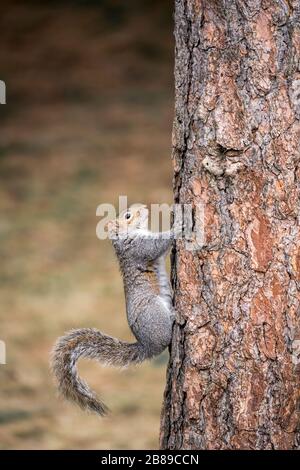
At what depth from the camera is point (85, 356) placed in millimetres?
3258

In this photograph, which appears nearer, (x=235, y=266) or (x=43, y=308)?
(x=235, y=266)

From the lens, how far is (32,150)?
7844mm

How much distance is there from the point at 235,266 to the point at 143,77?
5.59 meters

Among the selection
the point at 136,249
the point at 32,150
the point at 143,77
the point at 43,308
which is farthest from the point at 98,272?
the point at 136,249

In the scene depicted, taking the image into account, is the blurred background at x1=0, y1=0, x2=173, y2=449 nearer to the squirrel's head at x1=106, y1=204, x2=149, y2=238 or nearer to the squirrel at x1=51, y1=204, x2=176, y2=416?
the squirrel at x1=51, y1=204, x2=176, y2=416

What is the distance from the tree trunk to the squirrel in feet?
1.09

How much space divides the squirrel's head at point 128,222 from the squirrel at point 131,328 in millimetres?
14

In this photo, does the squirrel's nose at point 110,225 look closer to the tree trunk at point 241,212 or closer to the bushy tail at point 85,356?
the bushy tail at point 85,356

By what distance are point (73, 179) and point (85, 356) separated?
4.41 metres

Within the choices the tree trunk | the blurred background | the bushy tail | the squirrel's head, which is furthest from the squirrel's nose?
the blurred background

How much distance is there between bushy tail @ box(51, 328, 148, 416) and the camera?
3.22m

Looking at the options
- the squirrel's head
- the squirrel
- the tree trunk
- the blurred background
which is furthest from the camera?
the blurred background
